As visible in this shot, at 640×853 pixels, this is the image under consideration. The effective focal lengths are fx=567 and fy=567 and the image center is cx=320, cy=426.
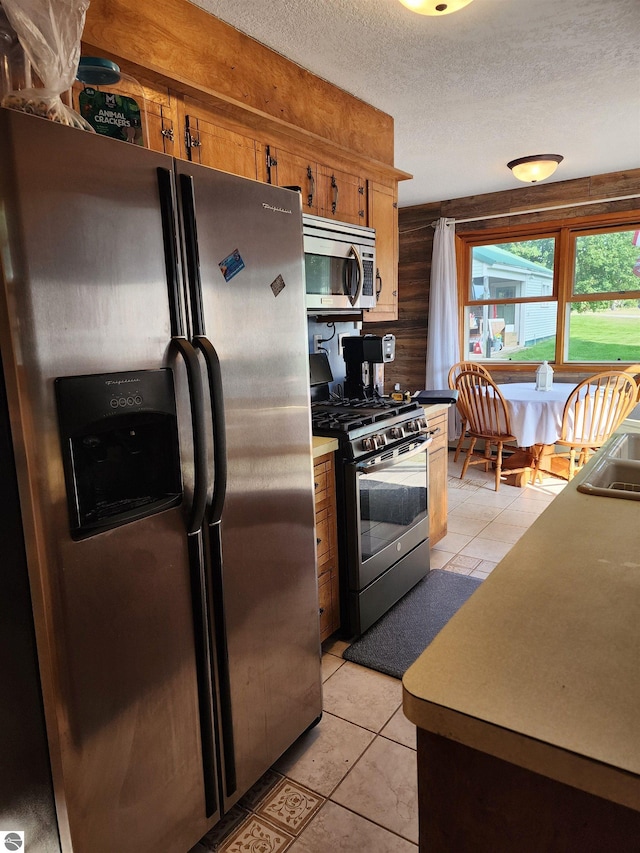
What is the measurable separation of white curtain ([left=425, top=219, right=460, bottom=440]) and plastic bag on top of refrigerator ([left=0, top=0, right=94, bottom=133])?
472 centimetres

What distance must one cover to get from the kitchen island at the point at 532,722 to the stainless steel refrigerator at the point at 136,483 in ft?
2.45

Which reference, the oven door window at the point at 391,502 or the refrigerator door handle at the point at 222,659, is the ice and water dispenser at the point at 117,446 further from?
the oven door window at the point at 391,502

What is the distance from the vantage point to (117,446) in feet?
4.16

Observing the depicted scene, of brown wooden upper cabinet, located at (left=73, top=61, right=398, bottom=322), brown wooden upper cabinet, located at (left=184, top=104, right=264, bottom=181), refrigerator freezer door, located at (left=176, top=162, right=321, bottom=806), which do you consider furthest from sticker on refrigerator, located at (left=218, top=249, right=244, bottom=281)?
brown wooden upper cabinet, located at (left=184, top=104, right=264, bottom=181)

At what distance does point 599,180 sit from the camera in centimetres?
484

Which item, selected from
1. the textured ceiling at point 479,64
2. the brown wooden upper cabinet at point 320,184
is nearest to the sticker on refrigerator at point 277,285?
the brown wooden upper cabinet at point 320,184

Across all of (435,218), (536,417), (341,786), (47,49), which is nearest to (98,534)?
(47,49)

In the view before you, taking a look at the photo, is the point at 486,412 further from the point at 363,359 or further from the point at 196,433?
the point at 196,433

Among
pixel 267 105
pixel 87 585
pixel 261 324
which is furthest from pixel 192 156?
pixel 87 585

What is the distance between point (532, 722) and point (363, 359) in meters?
2.62

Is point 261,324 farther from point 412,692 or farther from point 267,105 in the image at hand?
point 267,105

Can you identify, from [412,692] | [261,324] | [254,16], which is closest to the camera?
[412,692]

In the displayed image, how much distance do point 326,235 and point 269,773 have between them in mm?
2150

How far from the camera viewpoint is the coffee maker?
3.13m
